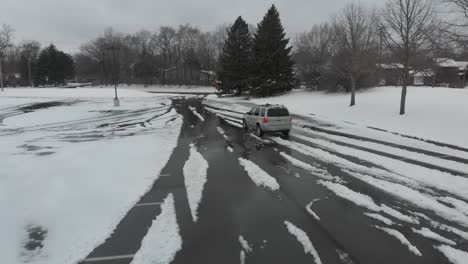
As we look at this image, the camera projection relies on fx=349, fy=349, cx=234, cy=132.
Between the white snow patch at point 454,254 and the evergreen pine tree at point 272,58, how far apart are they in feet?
142

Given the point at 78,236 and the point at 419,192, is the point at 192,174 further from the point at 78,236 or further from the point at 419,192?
the point at 419,192

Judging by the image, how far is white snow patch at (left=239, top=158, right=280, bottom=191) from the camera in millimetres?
9555

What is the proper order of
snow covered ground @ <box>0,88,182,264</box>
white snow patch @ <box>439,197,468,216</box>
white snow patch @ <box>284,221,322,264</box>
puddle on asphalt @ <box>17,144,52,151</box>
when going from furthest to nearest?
puddle on asphalt @ <box>17,144,52,151</box>
white snow patch @ <box>439,197,468,216</box>
snow covered ground @ <box>0,88,182,264</box>
white snow patch @ <box>284,221,322,264</box>

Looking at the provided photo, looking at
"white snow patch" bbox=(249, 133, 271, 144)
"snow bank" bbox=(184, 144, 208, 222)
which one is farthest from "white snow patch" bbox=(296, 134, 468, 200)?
"snow bank" bbox=(184, 144, 208, 222)

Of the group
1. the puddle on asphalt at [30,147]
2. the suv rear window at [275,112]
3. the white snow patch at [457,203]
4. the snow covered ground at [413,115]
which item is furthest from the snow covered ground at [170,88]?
the white snow patch at [457,203]

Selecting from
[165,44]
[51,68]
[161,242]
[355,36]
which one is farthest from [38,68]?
[161,242]

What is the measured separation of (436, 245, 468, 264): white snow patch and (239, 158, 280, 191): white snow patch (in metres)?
4.18

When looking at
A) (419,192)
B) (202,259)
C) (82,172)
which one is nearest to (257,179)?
(419,192)

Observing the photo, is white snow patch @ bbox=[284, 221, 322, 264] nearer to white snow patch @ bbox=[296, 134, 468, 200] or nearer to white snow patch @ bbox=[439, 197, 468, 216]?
white snow patch @ bbox=[439, 197, 468, 216]

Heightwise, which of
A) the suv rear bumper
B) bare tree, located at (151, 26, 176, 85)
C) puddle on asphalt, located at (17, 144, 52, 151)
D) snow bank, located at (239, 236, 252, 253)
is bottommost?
puddle on asphalt, located at (17, 144, 52, 151)

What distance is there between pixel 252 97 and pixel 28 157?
40.4 m

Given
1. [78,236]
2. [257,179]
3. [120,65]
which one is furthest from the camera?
[120,65]

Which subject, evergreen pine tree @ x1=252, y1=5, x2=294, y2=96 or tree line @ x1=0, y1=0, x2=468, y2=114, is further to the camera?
evergreen pine tree @ x1=252, y1=5, x2=294, y2=96

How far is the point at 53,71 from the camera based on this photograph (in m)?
108
